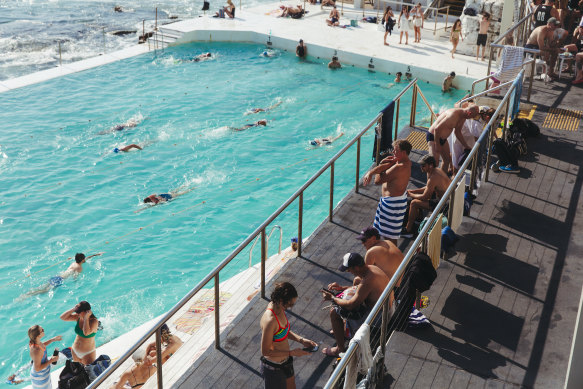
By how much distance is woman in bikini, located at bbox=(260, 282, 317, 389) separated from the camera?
5352mm

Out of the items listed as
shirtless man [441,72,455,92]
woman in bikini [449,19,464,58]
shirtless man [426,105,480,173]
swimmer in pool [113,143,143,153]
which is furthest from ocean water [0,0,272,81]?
shirtless man [426,105,480,173]

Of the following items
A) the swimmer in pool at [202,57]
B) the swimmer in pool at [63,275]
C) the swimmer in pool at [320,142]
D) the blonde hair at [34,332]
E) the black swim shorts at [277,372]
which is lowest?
the swimmer in pool at [63,275]

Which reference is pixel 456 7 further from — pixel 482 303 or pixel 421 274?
pixel 421 274

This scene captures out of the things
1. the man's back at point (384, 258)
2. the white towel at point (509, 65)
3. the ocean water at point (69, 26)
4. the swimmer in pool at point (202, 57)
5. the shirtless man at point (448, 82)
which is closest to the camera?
the man's back at point (384, 258)

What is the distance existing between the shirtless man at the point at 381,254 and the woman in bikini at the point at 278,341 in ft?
4.58

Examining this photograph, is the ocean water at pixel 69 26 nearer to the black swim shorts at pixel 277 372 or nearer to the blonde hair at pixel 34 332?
the blonde hair at pixel 34 332

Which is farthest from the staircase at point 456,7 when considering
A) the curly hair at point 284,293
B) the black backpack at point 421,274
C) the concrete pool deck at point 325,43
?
the curly hair at point 284,293

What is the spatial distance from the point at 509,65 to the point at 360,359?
9.27 m

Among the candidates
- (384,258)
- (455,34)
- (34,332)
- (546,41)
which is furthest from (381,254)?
(455,34)

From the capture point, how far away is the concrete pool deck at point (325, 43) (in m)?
22.9

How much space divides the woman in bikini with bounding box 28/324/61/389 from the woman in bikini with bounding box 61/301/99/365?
32cm

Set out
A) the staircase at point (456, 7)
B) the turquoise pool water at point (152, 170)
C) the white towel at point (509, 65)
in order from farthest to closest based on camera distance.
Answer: the staircase at point (456, 7), the turquoise pool water at point (152, 170), the white towel at point (509, 65)

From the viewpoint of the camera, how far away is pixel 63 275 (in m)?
12.7

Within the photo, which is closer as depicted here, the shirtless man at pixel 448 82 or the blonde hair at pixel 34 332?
the blonde hair at pixel 34 332
